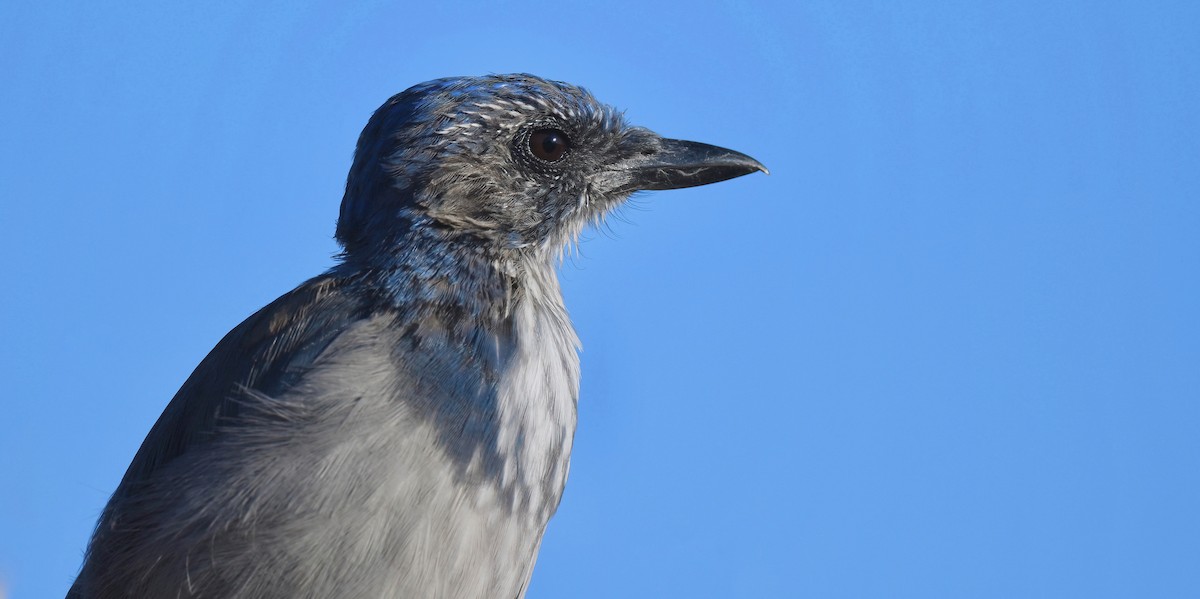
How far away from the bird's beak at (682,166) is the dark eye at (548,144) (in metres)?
0.36

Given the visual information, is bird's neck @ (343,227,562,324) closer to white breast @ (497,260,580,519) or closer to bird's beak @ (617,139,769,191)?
white breast @ (497,260,580,519)

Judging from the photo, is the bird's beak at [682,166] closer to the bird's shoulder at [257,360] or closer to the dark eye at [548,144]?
the dark eye at [548,144]

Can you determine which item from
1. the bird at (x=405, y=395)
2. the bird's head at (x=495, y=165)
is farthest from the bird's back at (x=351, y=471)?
the bird's head at (x=495, y=165)

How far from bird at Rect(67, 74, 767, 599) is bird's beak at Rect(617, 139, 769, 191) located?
0.09 ft

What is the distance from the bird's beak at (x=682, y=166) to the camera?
17.9ft

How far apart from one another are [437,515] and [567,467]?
0.91 metres

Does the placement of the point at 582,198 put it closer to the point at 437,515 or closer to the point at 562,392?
the point at 562,392

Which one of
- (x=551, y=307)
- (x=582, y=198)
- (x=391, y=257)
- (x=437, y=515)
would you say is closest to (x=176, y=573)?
(x=437, y=515)

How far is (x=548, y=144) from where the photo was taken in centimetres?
516

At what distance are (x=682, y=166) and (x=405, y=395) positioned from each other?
6.19 ft

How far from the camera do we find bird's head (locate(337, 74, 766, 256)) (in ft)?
15.8

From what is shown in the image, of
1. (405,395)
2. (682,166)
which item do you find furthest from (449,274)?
(682,166)

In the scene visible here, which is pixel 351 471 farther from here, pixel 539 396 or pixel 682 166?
pixel 682 166

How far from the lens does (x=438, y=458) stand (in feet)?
13.8
